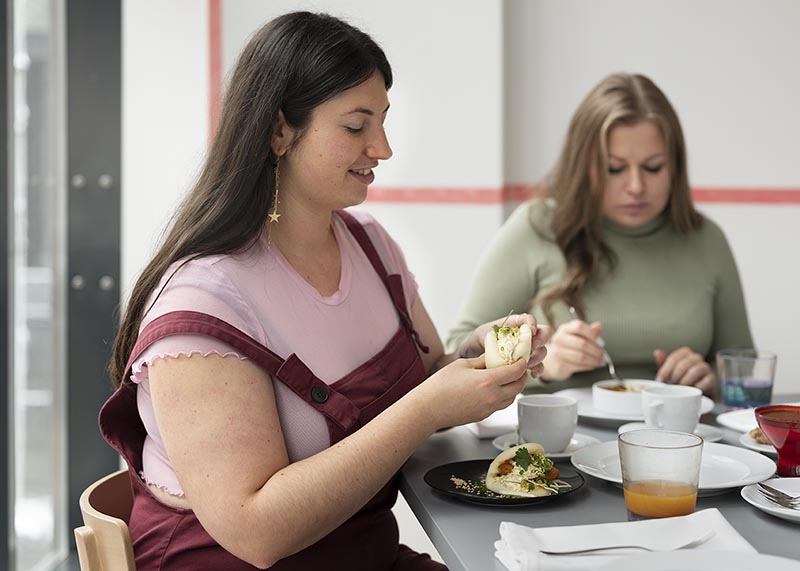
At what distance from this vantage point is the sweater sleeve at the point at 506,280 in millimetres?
2451

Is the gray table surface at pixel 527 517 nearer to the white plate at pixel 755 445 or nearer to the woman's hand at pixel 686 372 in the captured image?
the white plate at pixel 755 445

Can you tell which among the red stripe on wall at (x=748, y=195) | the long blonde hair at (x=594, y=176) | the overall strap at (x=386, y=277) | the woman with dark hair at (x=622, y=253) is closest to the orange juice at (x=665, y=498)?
the overall strap at (x=386, y=277)

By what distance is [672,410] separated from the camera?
1.53 meters

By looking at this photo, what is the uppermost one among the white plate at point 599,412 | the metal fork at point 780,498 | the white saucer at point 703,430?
the white plate at point 599,412

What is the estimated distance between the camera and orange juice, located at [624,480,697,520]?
118 centimetres

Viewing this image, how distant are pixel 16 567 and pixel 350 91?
2.13m

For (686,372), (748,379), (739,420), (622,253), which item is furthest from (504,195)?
(739,420)

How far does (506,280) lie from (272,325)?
1.15m

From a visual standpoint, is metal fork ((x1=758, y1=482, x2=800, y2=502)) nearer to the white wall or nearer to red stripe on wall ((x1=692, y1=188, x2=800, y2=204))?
the white wall

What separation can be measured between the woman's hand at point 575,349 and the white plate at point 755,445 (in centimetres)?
50

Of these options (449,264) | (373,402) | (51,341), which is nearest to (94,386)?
(51,341)

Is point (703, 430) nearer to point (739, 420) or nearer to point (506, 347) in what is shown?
point (739, 420)

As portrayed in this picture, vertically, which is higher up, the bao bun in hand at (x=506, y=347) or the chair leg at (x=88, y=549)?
the bao bun in hand at (x=506, y=347)

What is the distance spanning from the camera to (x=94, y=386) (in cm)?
333
